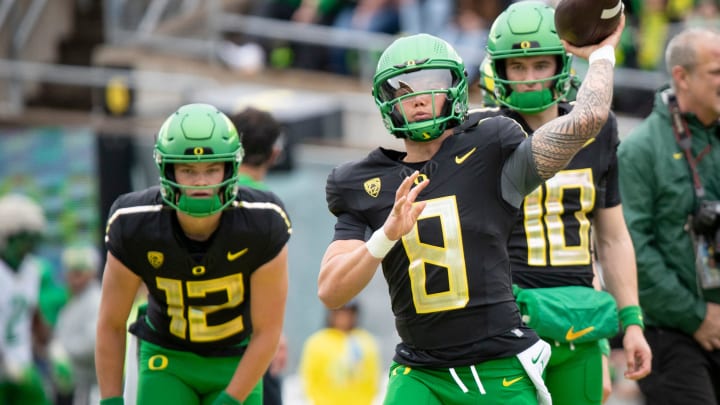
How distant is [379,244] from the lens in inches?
201

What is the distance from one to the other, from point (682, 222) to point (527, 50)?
1.42m

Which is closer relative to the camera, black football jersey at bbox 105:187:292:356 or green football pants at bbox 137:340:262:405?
black football jersey at bbox 105:187:292:356

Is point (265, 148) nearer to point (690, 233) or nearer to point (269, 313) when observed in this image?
point (269, 313)

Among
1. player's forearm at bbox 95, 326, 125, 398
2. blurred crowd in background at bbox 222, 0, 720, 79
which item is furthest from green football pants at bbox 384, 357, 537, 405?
blurred crowd in background at bbox 222, 0, 720, 79

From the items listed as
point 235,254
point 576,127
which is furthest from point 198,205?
point 576,127

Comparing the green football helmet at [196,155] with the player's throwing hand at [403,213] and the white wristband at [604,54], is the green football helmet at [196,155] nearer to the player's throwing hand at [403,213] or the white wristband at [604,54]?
the player's throwing hand at [403,213]

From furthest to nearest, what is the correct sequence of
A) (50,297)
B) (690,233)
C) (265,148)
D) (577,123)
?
(50,297), (265,148), (690,233), (577,123)

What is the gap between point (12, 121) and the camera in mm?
16703

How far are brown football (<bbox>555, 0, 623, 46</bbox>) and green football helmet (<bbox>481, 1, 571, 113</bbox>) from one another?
74 cm

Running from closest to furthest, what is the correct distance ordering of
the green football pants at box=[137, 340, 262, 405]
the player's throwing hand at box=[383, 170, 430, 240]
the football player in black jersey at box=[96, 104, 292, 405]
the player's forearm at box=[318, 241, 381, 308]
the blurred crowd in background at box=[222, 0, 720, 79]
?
the player's throwing hand at box=[383, 170, 430, 240] < the player's forearm at box=[318, 241, 381, 308] < the football player in black jersey at box=[96, 104, 292, 405] < the green football pants at box=[137, 340, 262, 405] < the blurred crowd in background at box=[222, 0, 720, 79]

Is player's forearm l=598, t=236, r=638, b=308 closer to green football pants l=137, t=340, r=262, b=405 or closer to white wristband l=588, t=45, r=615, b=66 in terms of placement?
white wristband l=588, t=45, r=615, b=66

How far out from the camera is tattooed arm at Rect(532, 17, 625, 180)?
523 cm

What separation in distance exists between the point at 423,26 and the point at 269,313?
980 centimetres

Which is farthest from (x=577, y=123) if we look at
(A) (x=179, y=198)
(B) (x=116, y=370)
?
(B) (x=116, y=370)
